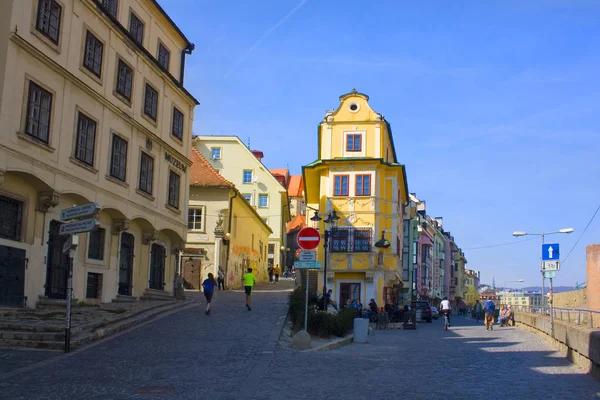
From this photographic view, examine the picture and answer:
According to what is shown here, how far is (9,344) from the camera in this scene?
14914mm

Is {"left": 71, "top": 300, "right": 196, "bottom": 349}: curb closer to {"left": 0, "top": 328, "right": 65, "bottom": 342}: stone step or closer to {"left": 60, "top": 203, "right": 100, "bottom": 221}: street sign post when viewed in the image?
{"left": 0, "top": 328, "right": 65, "bottom": 342}: stone step

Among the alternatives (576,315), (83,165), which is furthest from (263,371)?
(83,165)

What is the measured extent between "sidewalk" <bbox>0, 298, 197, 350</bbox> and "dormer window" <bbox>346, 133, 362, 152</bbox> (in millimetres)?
26045

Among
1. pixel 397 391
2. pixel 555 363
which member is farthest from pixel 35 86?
pixel 555 363

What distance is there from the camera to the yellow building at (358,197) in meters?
45.3

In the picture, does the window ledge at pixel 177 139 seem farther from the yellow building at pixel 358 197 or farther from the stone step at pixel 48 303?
the yellow building at pixel 358 197

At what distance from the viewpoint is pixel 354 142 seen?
46875 millimetres

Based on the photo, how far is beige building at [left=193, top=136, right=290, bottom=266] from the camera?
66.7 metres

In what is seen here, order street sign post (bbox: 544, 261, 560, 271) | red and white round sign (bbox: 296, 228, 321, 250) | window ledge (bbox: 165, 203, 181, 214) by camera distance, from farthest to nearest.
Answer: window ledge (bbox: 165, 203, 181, 214) → street sign post (bbox: 544, 261, 560, 271) → red and white round sign (bbox: 296, 228, 321, 250)

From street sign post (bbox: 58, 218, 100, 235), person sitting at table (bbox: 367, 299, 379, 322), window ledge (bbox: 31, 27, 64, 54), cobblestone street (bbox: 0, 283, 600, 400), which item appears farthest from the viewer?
person sitting at table (bbox: 367, 299, 379, 322)

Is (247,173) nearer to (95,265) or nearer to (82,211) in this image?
(95,265)

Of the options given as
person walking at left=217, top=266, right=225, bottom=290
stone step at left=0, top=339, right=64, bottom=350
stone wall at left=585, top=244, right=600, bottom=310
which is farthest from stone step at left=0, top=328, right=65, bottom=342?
person walking at left=217, top=266, right=225, bottom=290

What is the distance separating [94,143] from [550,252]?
15897mm

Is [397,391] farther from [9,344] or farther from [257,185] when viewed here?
[257,185]
